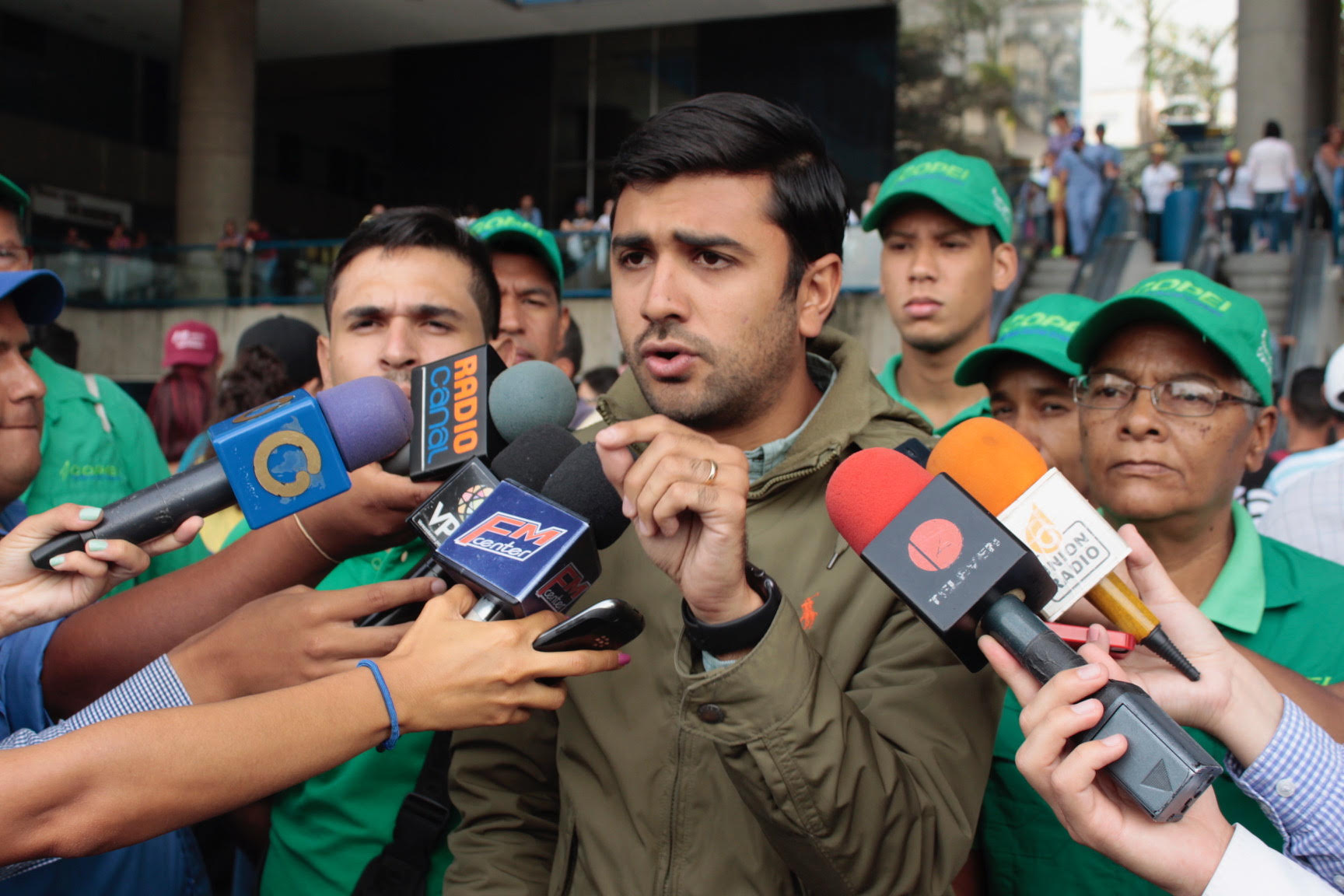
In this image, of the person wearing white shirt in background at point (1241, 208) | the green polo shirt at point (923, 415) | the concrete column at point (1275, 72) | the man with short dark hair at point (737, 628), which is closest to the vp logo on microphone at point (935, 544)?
the man with short dark hair at point (737, 628)

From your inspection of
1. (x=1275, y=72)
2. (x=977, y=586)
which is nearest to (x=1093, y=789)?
(x=977, y=586)

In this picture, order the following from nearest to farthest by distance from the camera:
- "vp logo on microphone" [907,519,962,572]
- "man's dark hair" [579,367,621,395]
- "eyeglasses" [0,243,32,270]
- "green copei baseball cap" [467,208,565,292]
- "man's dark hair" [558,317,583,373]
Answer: "vp logo on microphone" [907,519,962,572], "eyeglasses" [0,243,32,270], "green copei baseball cap" [467,208,565,292], "man's dark hair" [558,317,583,373], "man's dark hair" [579,367,621,395]

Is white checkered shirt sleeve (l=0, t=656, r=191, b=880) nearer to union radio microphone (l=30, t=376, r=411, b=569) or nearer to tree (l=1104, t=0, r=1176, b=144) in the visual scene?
union radio microphone (l=30, t=376, r=411, b=569)

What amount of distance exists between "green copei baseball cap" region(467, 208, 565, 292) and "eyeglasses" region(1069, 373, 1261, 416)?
78.3 inches

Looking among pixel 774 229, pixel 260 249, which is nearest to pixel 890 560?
pixel 774 229

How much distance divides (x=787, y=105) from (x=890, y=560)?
105cm

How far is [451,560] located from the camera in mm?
1459

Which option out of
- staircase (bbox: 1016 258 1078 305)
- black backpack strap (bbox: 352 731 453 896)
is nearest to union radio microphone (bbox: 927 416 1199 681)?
black backpack strap (bbox: 352 731 453 896)

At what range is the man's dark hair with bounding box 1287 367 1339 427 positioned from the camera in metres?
4.88

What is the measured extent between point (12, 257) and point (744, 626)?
2541mm

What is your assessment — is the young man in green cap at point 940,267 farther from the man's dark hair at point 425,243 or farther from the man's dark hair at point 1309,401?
the man's dark hair at point 1309,401

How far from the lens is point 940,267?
A: 11.6 feet

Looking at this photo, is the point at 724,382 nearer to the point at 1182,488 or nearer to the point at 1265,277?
the point at 1182,488

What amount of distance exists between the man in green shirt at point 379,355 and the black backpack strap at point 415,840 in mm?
41
